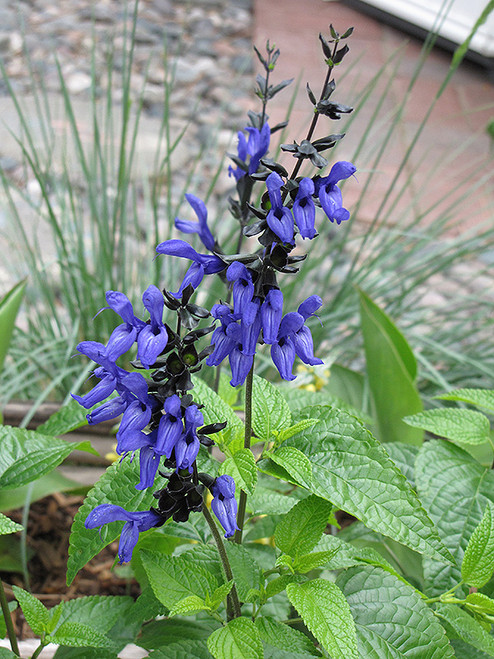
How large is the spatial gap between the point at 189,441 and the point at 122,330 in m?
0.11

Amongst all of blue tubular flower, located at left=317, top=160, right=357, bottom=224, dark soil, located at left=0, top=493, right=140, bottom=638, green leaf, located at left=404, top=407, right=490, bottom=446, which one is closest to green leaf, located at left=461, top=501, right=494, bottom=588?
green leaf, located at left=404, top=407, right=490, bottom=446

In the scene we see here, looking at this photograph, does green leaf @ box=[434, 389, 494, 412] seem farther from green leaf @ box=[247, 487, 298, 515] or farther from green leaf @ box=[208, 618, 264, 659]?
green leaf @ box=[208, 618, 264, 659]

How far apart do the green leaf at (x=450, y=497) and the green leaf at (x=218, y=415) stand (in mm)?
270

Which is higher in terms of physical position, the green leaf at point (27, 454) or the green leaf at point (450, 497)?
the green leaf at point (450, 497)

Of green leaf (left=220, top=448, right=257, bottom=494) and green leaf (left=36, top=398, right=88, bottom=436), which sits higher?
green leaf (left=220, top=448, right=257, bottom=494)

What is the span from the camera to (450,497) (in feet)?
2.82

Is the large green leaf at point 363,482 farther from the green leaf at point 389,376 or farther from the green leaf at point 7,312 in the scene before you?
the green leaf at point 7,312

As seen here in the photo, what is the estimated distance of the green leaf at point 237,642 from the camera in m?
0.61

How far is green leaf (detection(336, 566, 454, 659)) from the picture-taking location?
0.70 metres

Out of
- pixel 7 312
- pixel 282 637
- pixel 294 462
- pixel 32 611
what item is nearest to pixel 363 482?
pixel 294 462

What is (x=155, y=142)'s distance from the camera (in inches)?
109

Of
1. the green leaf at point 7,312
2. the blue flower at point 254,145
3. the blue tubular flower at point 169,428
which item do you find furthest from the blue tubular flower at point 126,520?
the green leaf at point 7,312

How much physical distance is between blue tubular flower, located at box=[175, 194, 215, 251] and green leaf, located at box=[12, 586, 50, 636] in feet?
1.43

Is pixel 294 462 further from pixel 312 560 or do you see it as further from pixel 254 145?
pixel 254 145
